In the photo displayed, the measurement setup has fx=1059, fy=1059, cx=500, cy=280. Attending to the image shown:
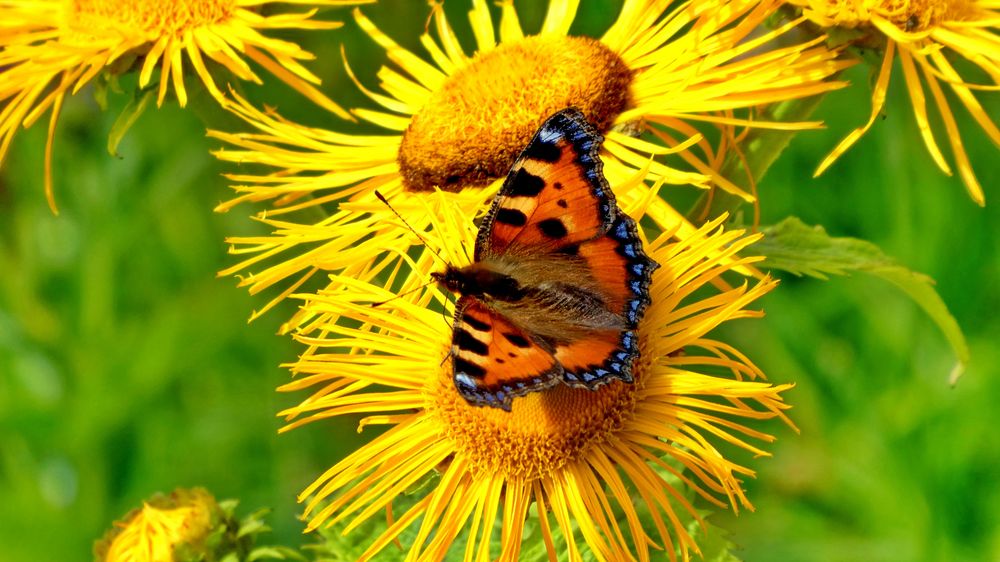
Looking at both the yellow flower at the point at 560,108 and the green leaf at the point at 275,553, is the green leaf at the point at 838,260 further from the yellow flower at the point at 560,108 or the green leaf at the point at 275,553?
the green leaf at the point at 275,553

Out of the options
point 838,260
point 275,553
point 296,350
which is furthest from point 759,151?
point 296,350

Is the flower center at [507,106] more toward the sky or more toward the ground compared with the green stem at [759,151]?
more toward the sky

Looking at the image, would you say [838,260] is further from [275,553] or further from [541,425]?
[275,553]

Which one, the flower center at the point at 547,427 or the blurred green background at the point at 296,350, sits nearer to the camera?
the flower center at the point at 547,427

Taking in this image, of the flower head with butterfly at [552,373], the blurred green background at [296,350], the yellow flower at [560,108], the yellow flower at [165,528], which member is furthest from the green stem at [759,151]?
the blurred green background at [296,350]

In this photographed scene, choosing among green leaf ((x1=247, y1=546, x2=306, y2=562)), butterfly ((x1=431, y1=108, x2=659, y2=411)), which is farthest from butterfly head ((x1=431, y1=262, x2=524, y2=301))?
green leaf ((x1=247, y1=546, x2=306, y2=562))

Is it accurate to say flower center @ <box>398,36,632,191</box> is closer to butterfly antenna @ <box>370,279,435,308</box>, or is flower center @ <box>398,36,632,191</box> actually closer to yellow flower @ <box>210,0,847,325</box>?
yellow flower @ <box>210,0,847,325</box>
